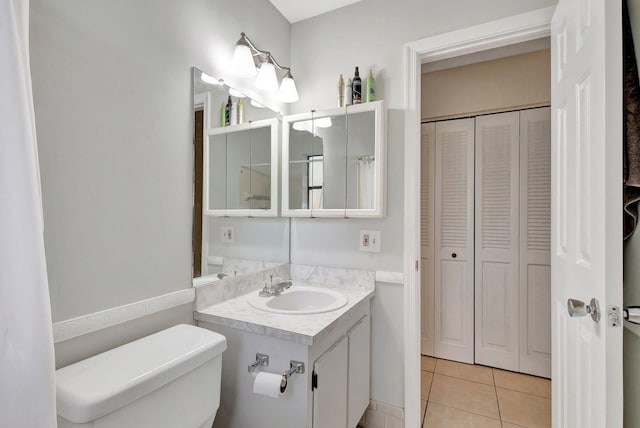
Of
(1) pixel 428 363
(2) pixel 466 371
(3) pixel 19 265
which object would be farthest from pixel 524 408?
(3) pixel 19 265

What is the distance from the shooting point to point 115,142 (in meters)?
1.05

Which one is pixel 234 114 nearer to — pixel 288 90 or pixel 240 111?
pixel 240 111

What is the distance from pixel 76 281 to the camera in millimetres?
946

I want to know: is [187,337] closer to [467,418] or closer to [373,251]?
[373,251]

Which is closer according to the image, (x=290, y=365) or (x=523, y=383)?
(x=290, y=365)

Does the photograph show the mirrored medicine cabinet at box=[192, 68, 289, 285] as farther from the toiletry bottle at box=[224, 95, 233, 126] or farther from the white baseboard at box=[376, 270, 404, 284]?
the white baseboard at box=[376, 270, 404, 284]

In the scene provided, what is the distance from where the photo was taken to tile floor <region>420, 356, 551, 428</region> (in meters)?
1.81

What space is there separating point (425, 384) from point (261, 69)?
2.32m

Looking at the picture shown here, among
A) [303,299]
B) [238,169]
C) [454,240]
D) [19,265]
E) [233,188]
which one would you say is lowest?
[303,299]

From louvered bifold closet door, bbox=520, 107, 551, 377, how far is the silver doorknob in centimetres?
154

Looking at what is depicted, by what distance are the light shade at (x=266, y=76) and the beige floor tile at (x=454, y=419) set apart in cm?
211

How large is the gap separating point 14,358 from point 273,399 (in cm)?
82

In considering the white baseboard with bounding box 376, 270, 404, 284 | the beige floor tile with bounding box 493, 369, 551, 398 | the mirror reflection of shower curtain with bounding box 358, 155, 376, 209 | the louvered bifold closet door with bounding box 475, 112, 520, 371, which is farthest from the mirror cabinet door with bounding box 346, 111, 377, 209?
the beige floor tile with bounding box 493, 369, 551, 398

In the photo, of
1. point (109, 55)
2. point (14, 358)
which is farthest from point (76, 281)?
point (109, 55)
